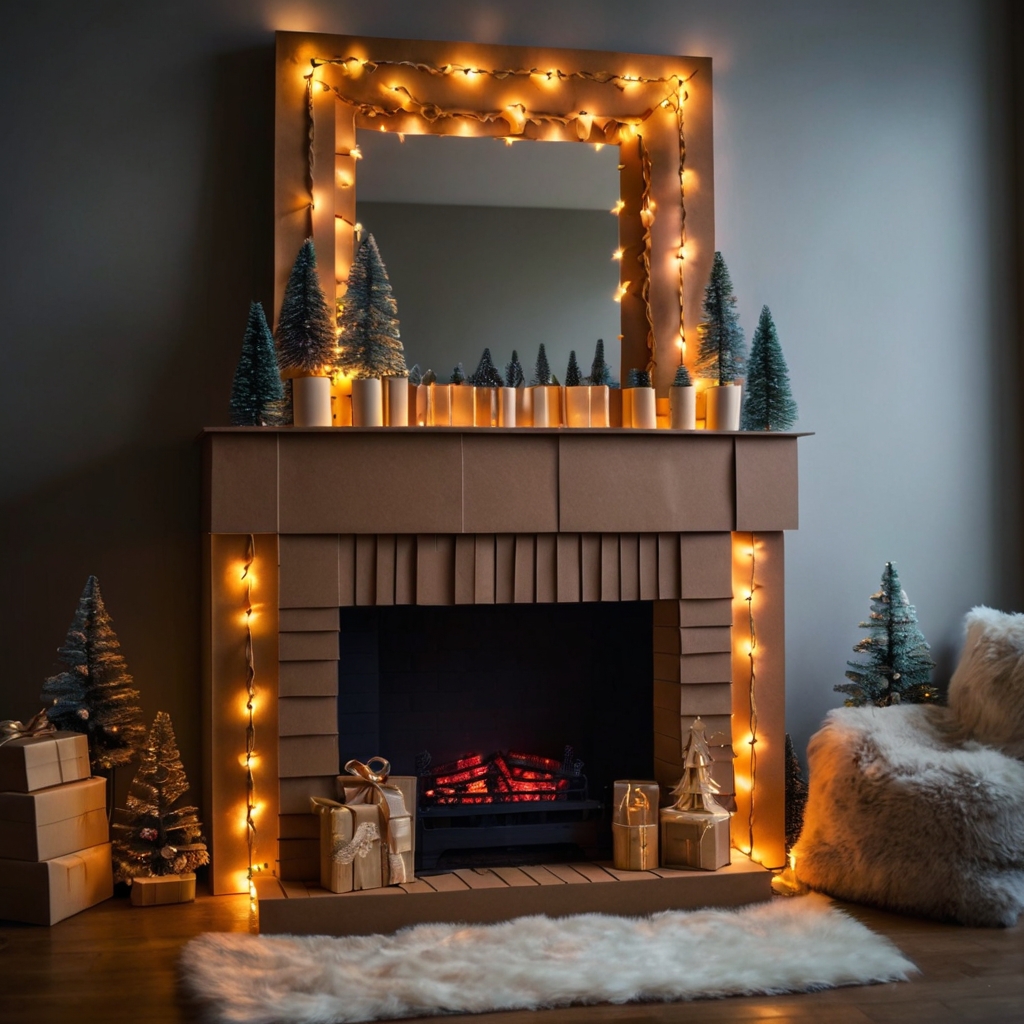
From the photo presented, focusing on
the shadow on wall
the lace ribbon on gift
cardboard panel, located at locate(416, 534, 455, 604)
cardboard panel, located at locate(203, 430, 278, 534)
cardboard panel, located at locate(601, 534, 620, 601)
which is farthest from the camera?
the shadow on wall

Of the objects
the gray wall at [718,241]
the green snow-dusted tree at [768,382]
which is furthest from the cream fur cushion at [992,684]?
the green snow-dusted tree at [768,382]

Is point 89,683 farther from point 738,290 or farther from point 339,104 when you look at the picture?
point 738,290

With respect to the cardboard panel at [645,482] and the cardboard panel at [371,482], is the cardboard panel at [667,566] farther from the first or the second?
the cardboard panel at [371,482]

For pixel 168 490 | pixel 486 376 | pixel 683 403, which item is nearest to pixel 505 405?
pixel 486 376

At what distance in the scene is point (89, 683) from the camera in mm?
3057

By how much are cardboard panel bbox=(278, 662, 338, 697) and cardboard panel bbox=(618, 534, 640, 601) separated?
821 mm

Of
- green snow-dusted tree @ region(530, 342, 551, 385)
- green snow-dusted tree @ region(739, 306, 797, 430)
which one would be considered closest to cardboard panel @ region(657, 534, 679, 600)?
green snow-dusted tree @ region(739, 306, 797, 430)

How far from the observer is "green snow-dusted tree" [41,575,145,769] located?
302 cm

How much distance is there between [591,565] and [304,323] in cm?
104

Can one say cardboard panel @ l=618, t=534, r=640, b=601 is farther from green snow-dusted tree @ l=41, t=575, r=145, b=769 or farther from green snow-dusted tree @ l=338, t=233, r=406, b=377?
green snow-dusted tree @ l=41, t=575, r=145, b=769

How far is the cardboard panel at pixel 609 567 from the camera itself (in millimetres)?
3061

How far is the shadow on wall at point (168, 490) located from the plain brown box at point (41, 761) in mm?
274

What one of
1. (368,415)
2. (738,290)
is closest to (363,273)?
(368,415)

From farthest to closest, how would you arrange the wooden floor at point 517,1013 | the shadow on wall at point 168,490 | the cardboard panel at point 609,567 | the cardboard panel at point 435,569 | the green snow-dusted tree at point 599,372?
the green snow-dusted tree at point 599,372 < the shadow on wall at point 168,490 < the cardboard panel at point 609,567 < the cardboard panel at point 435,569 < the wooden floor at point 517,1013
